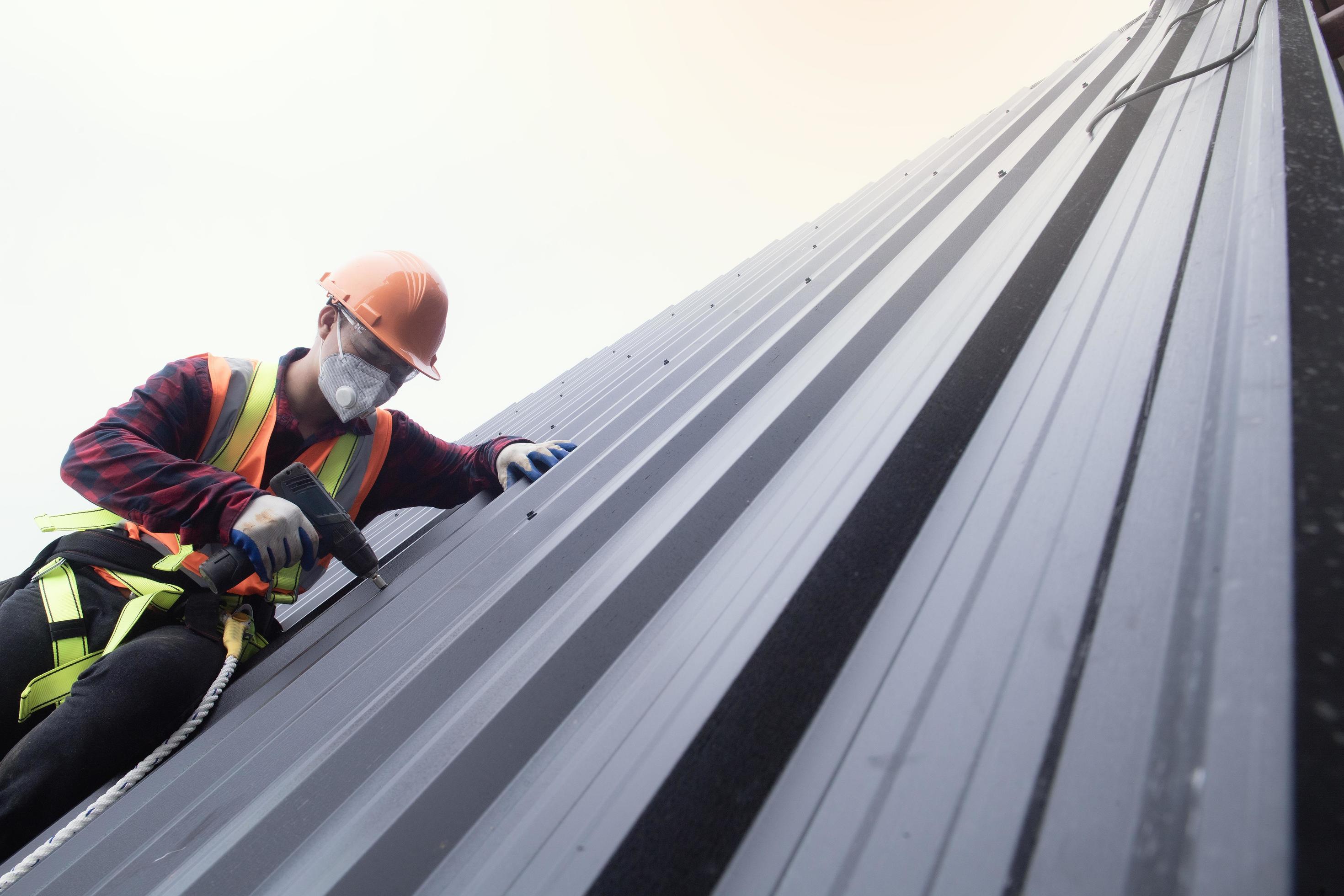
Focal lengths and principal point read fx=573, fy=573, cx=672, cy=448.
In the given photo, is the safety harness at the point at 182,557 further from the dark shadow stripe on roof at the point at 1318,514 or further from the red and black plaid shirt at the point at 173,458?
the dark shadow stripe on roof at the point at 1318,514

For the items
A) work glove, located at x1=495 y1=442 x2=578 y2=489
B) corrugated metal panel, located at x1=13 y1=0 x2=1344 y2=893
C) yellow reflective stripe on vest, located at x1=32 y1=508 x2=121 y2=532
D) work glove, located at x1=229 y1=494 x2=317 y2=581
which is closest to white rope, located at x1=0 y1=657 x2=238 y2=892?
corrugated metal panel, located at x1=13 y1=0 x2=1344 y2=893

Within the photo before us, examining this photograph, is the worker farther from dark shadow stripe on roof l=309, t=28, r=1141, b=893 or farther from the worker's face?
dark shadow stripe on roof l=309, t=28, r=1141, b=893

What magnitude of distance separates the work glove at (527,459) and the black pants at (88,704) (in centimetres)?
114

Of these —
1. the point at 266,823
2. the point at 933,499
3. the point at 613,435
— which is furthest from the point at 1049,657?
the point at 613,435

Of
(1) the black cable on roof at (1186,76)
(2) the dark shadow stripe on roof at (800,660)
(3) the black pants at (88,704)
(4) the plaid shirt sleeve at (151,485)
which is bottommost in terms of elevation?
(2) the dark shadow stripe on roof at (800,660)

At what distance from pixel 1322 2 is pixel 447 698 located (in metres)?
5.30

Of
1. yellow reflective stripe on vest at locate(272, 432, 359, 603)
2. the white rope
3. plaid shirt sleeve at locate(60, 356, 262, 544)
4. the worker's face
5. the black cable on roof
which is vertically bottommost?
the white rope

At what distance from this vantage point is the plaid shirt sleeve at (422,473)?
2.81 m

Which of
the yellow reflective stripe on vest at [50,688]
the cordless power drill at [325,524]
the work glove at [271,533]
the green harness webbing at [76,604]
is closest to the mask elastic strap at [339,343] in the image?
the green harness webbing at [76,604]

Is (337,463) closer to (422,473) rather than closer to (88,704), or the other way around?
(422,473)

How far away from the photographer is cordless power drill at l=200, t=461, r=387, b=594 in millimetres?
1859

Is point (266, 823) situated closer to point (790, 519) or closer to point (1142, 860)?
point (790, 519)

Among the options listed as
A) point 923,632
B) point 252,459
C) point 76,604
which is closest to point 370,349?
point 252,459

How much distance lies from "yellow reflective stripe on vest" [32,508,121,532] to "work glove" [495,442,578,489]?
1.33m
